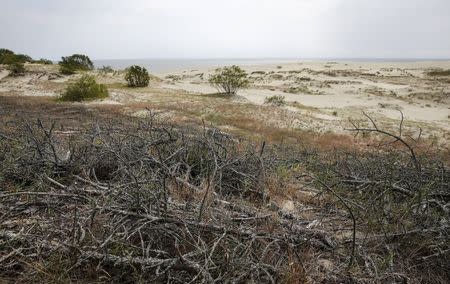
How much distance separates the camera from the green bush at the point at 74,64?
122 ft

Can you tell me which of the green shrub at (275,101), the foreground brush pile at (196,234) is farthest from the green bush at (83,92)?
the foreground brush pile at (196,234)

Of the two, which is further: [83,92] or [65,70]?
[65,70]

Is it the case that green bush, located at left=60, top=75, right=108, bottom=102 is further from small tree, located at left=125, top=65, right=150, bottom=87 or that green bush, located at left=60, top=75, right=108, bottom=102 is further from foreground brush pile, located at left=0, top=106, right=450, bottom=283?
foreground brush pile, located at left=0, top=106, right=450, bottom=283

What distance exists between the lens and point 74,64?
41750 mm

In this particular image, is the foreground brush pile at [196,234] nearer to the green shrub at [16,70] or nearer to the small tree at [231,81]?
the small tree at [231,81]

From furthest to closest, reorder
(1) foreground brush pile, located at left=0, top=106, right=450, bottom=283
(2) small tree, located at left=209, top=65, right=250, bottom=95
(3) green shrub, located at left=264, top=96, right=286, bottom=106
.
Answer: (2) small tree, located at left=209, top=65, right=250, bottom=95 < (3) green shrub, located at left=264, top=96, right=286, bottom=106 < (1) foreground brush pile, located at left=0, top=106, right=450, bottom=283

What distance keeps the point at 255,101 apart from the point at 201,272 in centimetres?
2733

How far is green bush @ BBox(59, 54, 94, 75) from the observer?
122 feet

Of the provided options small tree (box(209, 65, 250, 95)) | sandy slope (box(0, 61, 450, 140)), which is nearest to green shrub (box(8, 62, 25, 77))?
sandy slope (box(0, 61, 450, 140))

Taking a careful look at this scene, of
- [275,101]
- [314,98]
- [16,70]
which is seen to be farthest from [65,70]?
[314,98]

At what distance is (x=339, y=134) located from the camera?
55.2ft

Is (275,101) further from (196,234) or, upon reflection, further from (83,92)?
(196,234)

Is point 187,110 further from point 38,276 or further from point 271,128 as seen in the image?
point 38,276

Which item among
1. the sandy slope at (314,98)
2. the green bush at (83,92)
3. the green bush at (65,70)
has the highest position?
the green bush at (65,70)
